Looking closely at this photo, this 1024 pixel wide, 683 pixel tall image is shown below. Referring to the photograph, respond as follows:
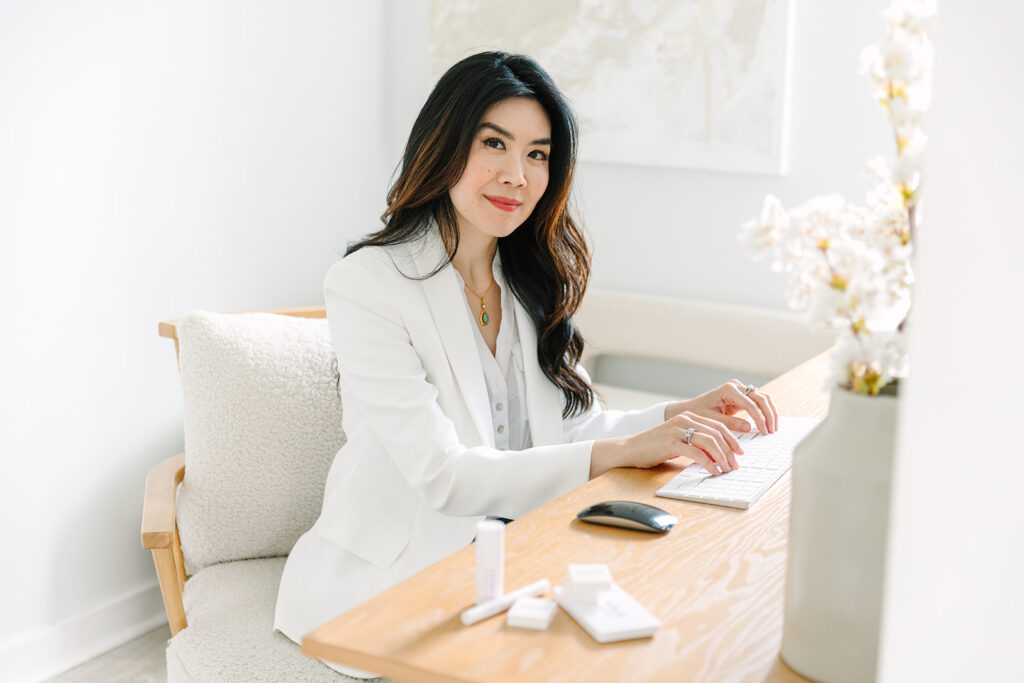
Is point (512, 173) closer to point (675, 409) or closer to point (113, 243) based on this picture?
point (675, 409)

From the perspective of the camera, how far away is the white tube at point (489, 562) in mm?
979

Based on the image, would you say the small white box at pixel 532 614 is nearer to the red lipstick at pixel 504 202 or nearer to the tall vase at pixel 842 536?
the tall vase at pixel 842 536

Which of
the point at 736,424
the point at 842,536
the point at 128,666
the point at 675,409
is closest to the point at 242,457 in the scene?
the point at 675,409

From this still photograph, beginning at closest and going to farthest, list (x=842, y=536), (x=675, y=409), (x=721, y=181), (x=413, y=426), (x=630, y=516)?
(x=842, y=536) < (x=630, y=516) < (x=413, y=426) < (x=675, y=409) < (x=721, y=181)

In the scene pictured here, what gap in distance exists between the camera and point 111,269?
102 inches

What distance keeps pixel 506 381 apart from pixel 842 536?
114cm

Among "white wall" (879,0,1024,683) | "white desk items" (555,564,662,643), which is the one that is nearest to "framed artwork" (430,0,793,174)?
"white desk items" (555,564,662,643)

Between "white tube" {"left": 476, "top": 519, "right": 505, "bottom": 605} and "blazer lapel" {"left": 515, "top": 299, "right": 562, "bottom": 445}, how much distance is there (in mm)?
864

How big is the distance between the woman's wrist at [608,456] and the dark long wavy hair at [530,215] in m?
0.39

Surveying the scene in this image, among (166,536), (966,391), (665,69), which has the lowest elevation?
(166,536)

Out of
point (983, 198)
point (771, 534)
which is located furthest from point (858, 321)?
point (771, 534)

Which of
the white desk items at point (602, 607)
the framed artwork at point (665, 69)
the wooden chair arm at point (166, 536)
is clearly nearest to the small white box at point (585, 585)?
the white desk items at point (602, 607)

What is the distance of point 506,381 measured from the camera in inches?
75.6

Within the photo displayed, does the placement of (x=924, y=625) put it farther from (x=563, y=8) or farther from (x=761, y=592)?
(x=563, y=8)
